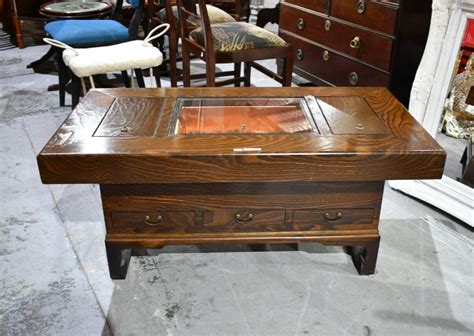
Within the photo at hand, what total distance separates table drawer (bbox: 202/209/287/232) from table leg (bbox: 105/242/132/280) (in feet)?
0.95

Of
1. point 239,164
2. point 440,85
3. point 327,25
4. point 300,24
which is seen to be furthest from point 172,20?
point 239,164

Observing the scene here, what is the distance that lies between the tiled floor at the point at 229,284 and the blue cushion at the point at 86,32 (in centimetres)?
116

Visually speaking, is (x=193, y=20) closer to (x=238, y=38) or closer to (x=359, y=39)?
(x=238, y=38)

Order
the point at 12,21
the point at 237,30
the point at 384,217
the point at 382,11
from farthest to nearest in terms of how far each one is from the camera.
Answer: the point at 12,21 → the point at 237,30 → the point at 382,11 → the point at 384,217

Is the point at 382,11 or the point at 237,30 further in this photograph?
the point at 237,30

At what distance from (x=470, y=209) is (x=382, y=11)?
1.06 meters

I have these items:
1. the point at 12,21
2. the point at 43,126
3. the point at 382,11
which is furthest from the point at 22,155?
the point at 12,21

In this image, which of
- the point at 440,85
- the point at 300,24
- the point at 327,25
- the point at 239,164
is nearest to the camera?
the point at 239,164

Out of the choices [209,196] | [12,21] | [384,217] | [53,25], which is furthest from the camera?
[12,21]

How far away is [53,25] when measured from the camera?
2.90m

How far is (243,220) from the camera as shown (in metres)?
1.48

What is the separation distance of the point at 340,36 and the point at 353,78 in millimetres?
259

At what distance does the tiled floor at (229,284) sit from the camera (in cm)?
140

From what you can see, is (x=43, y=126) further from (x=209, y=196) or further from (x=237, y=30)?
(x=209, y=196)
